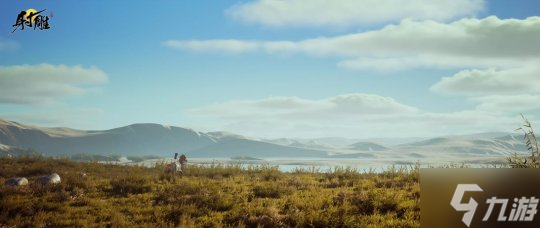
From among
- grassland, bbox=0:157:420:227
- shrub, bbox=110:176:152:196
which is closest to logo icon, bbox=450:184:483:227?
grassland, bbox=0:157:420:227

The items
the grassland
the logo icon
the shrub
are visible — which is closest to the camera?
the logo icon

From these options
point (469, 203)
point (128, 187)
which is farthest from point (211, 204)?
point (469, 203)

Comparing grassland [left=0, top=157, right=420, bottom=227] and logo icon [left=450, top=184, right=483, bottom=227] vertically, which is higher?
logo icon [left=450, top=184, right=483, bottom=227]

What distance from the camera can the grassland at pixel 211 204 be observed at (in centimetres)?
1290

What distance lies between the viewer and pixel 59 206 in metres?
14.9

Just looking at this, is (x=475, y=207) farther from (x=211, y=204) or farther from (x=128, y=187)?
(x=128, y=187)

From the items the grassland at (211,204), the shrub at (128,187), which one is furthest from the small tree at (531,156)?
the shrub at (128,187)

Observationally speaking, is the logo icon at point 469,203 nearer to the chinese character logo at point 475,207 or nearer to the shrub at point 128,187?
the chinese character logo at point 475,207

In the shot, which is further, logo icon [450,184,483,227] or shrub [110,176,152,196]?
shrub [110,176,152,196]

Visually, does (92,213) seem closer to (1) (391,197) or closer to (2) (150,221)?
(2) (150,221)

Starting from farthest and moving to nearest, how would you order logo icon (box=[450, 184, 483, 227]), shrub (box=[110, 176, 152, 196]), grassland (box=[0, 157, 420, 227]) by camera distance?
shrub (box=[110, 176, 152, 196]) < grassland (box=[0, 157, 420, 227]) < logo icon (box=[450, 184, 483, 227])

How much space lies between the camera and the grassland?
12.9 m

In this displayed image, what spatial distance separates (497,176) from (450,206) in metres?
1.08

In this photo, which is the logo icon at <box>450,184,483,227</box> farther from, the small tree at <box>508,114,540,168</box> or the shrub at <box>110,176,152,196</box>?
the shrub at <box>110,176,152,196</box>
